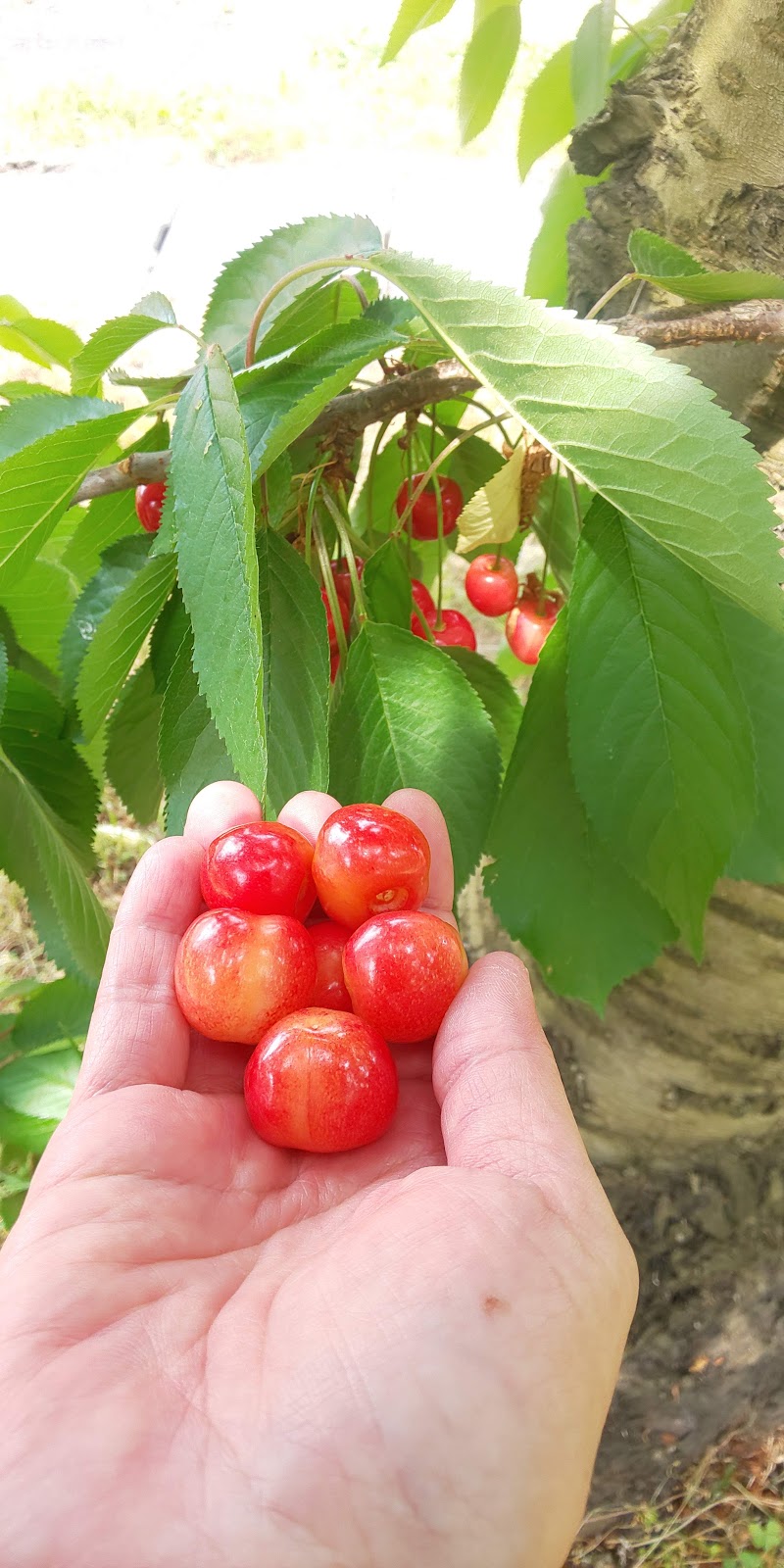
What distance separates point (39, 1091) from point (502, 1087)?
3.95 ft

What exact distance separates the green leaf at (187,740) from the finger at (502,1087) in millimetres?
357

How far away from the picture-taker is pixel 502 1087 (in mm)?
866

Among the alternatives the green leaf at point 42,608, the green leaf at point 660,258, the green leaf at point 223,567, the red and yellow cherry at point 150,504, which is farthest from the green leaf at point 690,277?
the green leaf at point 42,608

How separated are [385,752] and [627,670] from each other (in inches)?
10.7

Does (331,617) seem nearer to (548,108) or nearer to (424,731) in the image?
(424,731)

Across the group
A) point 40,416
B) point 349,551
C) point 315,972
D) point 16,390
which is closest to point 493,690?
point 349,551

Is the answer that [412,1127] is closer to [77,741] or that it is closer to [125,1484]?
[125,1484]

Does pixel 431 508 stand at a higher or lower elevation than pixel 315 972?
higher

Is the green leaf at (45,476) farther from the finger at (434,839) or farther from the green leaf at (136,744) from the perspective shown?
the finger at (434,839)

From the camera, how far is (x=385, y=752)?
3.94 ft

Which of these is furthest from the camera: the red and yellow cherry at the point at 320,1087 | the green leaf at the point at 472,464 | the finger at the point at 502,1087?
the green leaf at the point at 472,464

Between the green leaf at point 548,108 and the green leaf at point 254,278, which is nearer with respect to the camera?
the green leaf at point 254,278

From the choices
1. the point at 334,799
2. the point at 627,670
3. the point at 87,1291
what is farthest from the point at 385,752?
the point at 87,1291

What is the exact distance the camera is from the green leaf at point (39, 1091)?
179 centimetres
